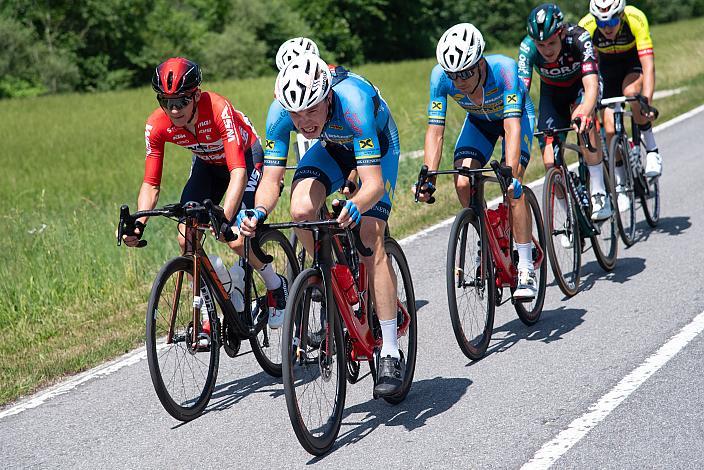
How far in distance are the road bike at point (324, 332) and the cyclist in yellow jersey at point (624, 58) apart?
4615 millimetres

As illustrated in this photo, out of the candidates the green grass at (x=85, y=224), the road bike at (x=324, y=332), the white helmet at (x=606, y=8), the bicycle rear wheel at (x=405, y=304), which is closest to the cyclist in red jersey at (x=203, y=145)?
the road bike at (x=324, y=332)

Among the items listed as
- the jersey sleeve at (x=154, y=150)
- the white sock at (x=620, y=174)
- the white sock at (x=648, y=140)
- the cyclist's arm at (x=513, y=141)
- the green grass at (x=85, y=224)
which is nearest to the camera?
the jersey sleeve at (x=154, y=150)

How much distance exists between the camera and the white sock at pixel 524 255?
7316 millimetres

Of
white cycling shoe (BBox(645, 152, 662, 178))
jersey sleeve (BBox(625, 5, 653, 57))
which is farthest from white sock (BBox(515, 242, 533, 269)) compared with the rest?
jersey sleeve (BBox(625, 5, 653, 57))

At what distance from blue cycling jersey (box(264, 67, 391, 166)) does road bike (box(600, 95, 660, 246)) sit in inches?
150

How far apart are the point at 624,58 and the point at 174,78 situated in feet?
20.5

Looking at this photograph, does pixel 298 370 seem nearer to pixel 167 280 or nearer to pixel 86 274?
pixel 167 280

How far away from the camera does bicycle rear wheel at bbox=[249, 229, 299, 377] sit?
6.79m

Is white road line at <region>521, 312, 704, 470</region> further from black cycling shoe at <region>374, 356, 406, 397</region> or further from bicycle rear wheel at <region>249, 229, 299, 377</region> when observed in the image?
bicycle rear wheel at <region>249, 229, 299, 377</region>

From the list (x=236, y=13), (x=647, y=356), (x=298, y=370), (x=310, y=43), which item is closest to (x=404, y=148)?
(x=310, y=43)

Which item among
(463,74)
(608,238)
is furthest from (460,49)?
(608,238)

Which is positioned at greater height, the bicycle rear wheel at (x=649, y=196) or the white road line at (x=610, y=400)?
the bicycle rear wheel at (x=649, y=196)

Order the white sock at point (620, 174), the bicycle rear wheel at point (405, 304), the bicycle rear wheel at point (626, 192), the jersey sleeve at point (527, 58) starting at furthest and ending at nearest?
the white sock at point (620, 174)
the bicycle rear wheel at point (626, 192)
the jersey sleeve at point (527, 58)
the bicycle rear wheel at point (405, 304)

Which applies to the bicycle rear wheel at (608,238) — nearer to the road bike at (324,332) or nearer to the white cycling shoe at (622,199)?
the white cycling shoe at (622,199)
